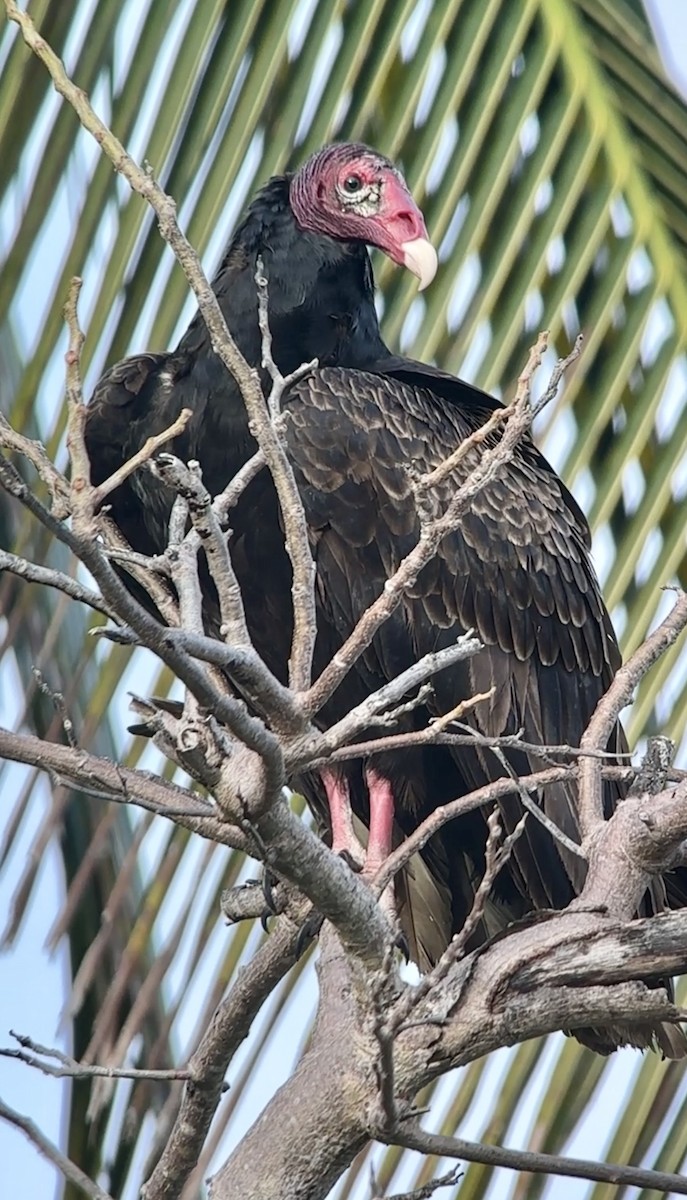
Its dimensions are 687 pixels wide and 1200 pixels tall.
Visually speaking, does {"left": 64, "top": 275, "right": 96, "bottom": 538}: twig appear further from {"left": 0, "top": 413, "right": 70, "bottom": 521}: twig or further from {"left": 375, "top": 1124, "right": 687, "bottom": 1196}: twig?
{"left": 375, "top": 1124, "right": 687, "bottom": 1196}: twig

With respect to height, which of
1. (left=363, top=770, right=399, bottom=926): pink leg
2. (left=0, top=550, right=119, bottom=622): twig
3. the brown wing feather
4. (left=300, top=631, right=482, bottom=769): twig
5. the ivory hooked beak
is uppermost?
the ivory hooked beak

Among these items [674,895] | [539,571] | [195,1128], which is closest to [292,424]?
[539,571]

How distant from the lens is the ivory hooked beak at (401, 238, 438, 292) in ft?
12.0

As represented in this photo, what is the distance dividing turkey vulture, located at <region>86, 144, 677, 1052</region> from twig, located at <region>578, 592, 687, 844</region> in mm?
1003

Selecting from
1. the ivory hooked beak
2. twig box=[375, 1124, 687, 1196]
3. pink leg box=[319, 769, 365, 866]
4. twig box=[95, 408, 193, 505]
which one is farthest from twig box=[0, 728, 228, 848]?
the ivory hooked beak

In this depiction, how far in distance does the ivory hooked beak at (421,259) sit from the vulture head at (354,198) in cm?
7

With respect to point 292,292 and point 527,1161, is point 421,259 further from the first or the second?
point 527,1161

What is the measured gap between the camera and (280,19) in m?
3.60

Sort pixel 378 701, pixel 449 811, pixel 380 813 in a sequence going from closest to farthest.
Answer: pixel 378 701
pixel 449 811
pixel 380 813

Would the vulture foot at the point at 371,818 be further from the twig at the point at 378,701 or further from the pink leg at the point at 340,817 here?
the twig at the point at 378,701

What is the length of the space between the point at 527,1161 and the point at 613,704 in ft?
2.43

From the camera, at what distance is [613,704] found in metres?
2.75

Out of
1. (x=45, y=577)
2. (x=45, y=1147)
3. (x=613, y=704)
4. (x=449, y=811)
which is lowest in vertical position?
(x=45, y=1147)

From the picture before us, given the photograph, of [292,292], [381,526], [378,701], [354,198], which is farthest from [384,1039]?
[354,198]
